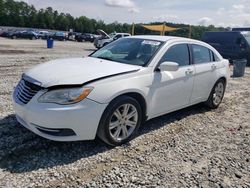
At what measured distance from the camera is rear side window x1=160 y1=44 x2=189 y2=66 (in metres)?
4.58

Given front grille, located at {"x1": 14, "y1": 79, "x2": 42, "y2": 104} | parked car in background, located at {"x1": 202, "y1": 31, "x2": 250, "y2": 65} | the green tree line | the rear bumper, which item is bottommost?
the rear bumper

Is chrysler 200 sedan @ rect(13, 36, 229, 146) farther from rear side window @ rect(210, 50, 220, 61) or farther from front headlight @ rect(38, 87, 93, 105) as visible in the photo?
rear side window @ rect(210, 50, 220, 61)

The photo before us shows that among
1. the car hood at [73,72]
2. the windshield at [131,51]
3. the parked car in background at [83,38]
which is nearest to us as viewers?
the car hood at [73,72]

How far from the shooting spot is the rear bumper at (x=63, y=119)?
332 cm

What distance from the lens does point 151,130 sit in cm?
466

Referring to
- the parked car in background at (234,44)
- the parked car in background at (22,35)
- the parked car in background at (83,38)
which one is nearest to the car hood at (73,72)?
the parked car in background at (234,44)

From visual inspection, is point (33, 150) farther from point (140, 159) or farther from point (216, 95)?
point (216, 95)

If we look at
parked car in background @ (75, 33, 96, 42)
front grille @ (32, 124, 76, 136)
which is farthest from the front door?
parked car in background @ (75, 33, 96, 42)

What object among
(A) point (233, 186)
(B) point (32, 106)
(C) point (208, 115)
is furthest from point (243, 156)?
(B) point (32, 106)

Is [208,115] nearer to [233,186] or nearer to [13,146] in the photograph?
[233,186]

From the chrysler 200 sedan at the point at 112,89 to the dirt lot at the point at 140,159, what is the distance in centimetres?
31

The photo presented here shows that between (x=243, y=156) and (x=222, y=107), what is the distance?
2572 millimetres

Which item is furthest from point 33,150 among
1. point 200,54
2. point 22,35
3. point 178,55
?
point 22,35

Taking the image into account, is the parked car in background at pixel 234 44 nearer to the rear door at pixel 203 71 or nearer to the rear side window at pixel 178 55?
the rear door at pixel 203 71
